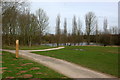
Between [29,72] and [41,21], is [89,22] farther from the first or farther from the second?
[29,72]

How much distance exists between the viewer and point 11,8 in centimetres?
1625

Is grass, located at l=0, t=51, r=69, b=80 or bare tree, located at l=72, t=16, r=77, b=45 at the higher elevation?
bare tree, located at l=72, t=16, r=77, b=45

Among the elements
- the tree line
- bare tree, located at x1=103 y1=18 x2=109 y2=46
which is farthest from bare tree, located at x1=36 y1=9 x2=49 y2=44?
bare tree, located at x1=103 y1=18 x2=109 y2=46

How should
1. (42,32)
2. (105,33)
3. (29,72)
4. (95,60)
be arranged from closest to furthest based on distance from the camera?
(29,72)
(95,60)
(42,32)
(105,33)

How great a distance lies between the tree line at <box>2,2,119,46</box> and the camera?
2762cm

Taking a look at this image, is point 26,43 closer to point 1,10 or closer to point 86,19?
point 1,10

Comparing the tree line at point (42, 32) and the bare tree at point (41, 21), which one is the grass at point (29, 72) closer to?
the tree line at point (42, 32)

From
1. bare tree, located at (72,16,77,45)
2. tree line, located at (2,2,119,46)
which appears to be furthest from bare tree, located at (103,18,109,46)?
bare tree, located at (72,16,77,45)

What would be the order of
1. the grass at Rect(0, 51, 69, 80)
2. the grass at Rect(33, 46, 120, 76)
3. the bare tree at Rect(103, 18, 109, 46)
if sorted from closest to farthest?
the grass at Rect(0, 51, 69, 80)
the grass at Rect(33, 46, 120, 76)
the bare tree at Rect(103, 18, 109, 46)

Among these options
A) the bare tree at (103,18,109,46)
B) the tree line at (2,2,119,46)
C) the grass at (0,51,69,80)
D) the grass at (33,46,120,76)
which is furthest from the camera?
the bare tree at (103,18,109,46)

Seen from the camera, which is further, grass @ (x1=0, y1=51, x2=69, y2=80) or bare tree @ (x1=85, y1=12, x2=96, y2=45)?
bare tree @ (x1=85, y1=12, x2=96, y2=45)

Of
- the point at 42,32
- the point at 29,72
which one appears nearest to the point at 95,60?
the point at 29,72

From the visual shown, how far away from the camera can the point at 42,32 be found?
37562 mm

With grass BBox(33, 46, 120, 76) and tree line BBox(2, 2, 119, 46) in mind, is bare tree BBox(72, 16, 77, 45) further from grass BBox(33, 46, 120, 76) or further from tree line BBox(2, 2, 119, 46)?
grass BBox(33, 46, 120, 76)
